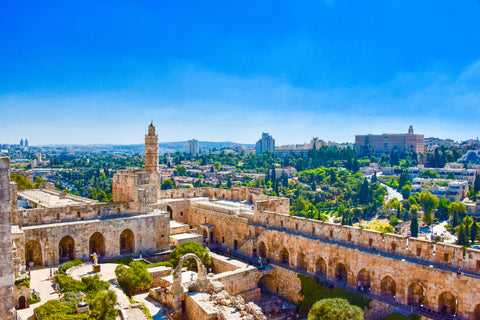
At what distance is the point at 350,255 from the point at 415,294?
12.3 feet

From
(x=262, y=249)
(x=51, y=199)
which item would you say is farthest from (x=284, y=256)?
(x=51, y=199)

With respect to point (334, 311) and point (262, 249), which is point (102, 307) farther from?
point (262, 249)

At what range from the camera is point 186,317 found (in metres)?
19.7

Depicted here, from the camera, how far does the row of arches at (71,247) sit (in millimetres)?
22953

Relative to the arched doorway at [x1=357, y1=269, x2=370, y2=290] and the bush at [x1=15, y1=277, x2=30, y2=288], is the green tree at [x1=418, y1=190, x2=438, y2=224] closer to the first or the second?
the arched doorway at [x1=357, y1=269, x2=370, y2=290]

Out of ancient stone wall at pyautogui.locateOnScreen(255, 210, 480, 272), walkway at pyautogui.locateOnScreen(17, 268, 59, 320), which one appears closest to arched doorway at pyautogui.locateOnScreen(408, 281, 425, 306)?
ancient stone wall at pyautogui.locateOnScreen(255, 210, 480, 272)

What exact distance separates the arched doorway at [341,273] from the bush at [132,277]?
1116 centimetres

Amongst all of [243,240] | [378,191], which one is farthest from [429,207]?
[243,240]

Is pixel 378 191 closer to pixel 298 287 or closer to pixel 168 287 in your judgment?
pixel 298 287

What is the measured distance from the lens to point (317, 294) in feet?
71.3

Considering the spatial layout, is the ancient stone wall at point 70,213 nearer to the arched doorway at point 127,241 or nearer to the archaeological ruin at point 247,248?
the archaeological ruin at point 247,248

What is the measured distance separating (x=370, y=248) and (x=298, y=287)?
5269 mm

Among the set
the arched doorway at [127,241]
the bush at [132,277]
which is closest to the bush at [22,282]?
the bush at [132,277]

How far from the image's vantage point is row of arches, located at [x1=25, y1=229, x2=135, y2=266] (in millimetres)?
22953
